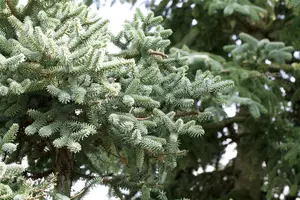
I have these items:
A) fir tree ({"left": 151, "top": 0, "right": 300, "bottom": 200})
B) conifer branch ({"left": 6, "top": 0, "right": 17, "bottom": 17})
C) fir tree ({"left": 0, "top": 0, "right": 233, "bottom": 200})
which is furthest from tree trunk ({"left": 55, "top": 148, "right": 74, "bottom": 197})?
fir tree ({"left": 151, "top": 0, "right": 300, "bottom": 200})

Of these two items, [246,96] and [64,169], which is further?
[246,96]

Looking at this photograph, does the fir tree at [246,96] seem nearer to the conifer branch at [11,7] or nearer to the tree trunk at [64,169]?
the tree trunk at [64,169]

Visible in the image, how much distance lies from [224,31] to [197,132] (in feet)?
12.2

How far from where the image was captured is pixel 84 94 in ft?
8.36

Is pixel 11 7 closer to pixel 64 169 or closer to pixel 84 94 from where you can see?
pixel 84 94

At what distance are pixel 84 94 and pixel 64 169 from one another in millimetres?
753

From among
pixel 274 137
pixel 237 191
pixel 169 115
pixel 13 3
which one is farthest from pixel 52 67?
pixel 237 191

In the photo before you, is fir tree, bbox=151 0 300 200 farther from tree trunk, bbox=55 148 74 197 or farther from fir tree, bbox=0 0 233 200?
tree trunk, bbox=55 148 74 197

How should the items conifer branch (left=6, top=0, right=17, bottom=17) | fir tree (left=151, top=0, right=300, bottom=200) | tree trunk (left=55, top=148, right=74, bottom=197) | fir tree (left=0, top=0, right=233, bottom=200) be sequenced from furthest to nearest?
1. fir tree (left=151, top=0, right=300, bottom=200)
2. tree trunk (left=55, top=148, right=74, bottom=197)
3. conifer branch (left=6, top=0, right=17, bottom=17)
4. fir tree (left=0, top=0, right=233, bottom=200)

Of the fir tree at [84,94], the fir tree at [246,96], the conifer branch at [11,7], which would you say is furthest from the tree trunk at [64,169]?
the fir tree at [246,96]

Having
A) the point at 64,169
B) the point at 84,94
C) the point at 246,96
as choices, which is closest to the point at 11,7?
the point at 84,94

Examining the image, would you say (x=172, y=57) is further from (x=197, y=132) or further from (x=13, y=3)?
(x=13, y=3)

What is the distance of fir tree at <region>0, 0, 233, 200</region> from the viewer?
2551 mm

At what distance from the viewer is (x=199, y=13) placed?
5.70 meters
